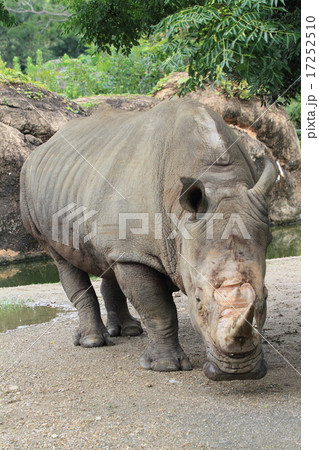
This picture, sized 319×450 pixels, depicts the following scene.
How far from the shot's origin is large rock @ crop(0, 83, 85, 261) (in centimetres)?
1385

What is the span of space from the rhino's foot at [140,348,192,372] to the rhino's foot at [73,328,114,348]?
106 centimetres

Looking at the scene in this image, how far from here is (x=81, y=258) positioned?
6480mm

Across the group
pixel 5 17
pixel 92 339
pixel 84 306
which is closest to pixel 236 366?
pixel 92 339

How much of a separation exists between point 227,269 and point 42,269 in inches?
362

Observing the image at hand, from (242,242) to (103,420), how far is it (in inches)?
57.6

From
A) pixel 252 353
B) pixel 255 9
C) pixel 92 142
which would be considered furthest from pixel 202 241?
pixel 92 142

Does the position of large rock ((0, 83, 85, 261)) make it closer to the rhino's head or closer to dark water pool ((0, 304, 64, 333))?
dark water pool ((0, 304, 64, 333))

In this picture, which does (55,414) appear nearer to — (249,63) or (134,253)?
(134,253)

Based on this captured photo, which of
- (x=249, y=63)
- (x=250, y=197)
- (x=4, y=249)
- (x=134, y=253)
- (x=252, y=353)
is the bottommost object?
(x=4, y=249)

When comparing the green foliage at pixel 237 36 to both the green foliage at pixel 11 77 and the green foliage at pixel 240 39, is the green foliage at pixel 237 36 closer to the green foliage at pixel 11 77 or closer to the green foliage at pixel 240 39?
the green foliage at pixel 240 39

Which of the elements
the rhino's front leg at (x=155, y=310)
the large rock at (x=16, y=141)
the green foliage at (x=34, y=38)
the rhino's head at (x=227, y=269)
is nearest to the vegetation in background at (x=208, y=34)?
the rhino's head at (x=227, y=269)

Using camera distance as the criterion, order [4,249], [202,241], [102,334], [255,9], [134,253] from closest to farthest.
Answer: [202,241], [255,9], [134,253], [102,334], [4,249]

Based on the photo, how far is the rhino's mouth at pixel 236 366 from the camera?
434 centimetres

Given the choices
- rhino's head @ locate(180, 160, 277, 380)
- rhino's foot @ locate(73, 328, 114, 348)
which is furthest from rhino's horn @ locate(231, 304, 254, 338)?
rhino's foot @ locate(73, 328, 114, 348)
